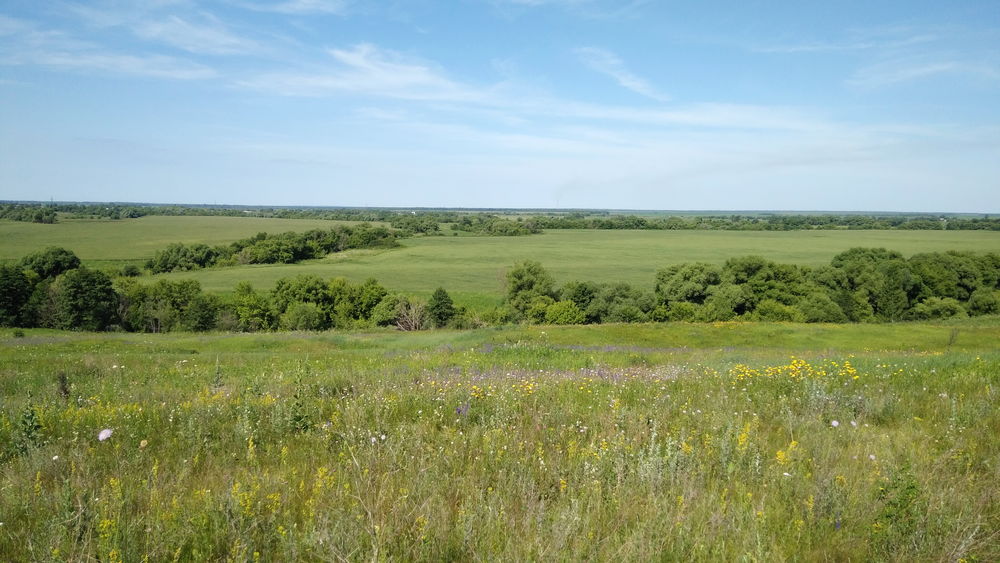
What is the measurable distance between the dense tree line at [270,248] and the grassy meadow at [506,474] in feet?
356

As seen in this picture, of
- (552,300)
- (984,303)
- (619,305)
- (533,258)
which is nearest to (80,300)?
(552,300)

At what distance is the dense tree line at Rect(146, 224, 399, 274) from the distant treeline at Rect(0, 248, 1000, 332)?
3439cm

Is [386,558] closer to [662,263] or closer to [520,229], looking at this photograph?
[662,263]

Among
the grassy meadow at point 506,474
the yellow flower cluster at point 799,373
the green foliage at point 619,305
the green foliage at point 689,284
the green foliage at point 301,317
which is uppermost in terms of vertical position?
the grassy meadow at point 506,474

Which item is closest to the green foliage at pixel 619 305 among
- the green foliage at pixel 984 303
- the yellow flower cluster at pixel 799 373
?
the green foliage at pixel 984 303

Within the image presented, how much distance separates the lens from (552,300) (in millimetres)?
66562

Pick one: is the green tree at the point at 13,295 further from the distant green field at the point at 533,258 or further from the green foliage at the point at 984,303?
the green foliage at the point at 984,303

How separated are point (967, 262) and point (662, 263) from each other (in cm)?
4844

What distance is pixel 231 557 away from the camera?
10.7ft

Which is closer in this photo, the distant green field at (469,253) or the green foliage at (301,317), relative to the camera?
the green foliage at (301,317)

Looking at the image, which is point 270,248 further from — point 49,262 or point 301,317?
point 301,317

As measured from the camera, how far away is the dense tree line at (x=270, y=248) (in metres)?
102

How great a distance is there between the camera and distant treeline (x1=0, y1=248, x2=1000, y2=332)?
59062 mm

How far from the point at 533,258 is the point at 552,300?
48.7 m
